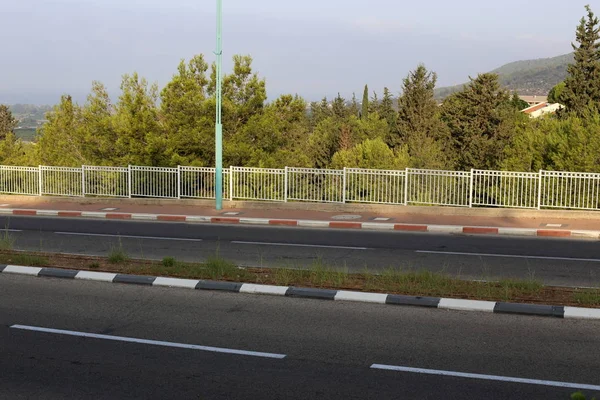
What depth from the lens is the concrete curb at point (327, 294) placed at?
26.3ft

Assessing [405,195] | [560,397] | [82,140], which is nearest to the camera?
[560,397]

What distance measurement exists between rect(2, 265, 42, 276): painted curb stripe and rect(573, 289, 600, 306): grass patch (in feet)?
24.6

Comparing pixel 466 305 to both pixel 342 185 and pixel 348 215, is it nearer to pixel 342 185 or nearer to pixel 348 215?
pixel 348 215

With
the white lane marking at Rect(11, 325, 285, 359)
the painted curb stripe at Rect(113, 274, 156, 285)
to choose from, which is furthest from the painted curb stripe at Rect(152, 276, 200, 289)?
the white lane marking at Rect(11, 325, 285, 359)

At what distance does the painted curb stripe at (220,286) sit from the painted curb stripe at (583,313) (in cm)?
410

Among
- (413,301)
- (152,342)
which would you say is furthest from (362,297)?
(152,342)

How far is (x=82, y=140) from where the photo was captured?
38.2 meters

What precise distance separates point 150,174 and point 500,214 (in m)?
11.5

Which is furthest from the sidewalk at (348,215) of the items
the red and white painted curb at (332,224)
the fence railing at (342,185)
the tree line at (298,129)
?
A: the tree line at (298,129)

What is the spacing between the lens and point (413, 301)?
8.53m

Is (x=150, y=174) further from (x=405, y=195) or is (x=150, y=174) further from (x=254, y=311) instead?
(x=254, y=311)

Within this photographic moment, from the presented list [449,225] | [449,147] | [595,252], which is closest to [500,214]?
[449,225]

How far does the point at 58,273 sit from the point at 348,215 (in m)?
10.7

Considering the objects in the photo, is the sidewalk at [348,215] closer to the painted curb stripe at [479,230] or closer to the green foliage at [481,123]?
the painted curb stripe at [479,230]
